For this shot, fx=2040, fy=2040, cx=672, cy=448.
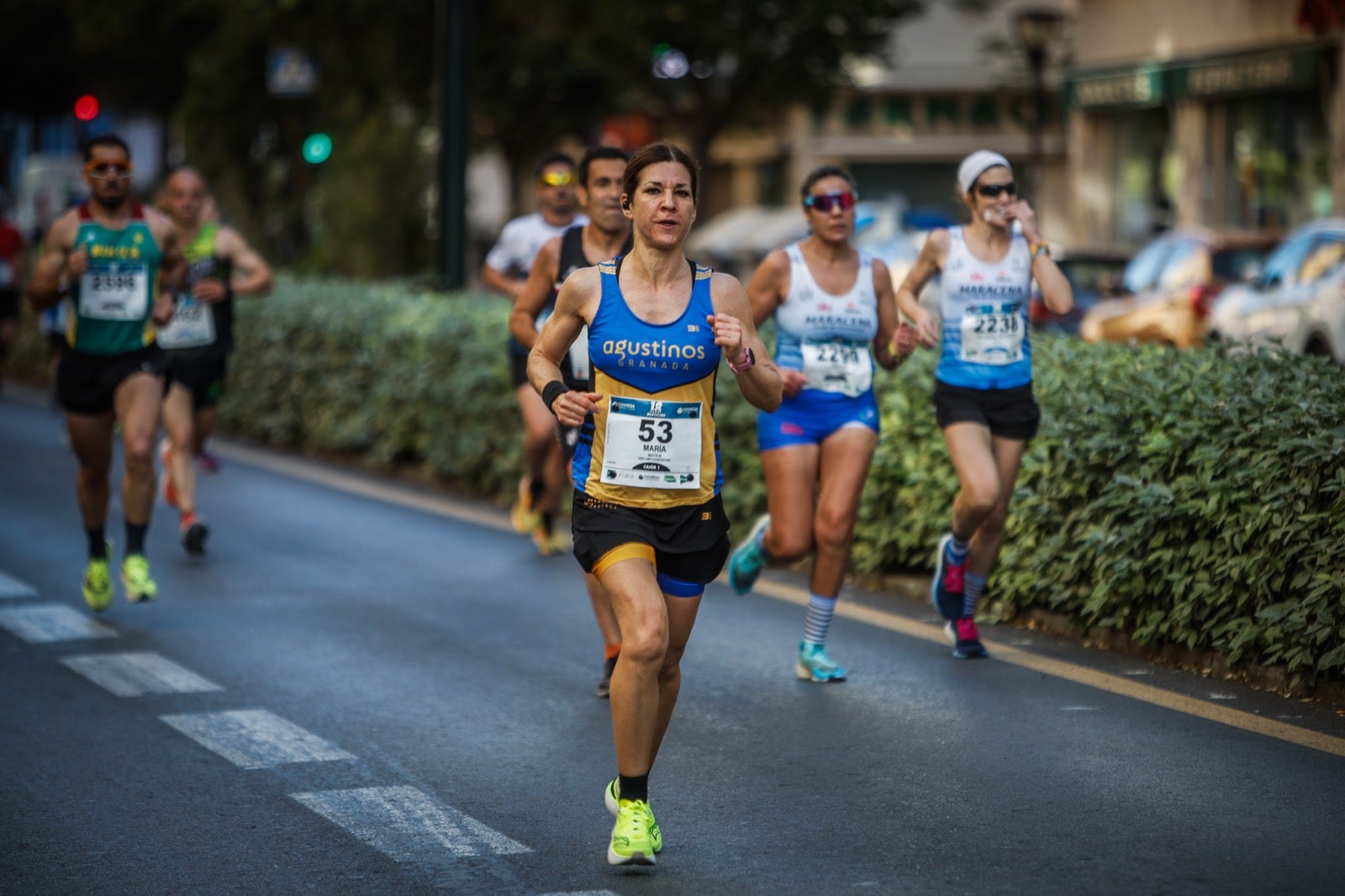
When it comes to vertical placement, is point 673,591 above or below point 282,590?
above

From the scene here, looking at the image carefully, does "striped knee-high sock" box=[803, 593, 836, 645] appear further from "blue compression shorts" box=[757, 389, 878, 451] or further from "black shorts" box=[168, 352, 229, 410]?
"black shorts" box=[168, 352, 229, 410]

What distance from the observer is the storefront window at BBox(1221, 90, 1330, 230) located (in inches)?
1209

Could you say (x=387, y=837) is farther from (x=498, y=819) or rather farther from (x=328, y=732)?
(x=328, y=732)

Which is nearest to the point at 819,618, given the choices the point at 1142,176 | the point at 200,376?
the point at 200,376

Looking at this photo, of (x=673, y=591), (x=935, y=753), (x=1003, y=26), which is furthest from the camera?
(x=1003, y=26)

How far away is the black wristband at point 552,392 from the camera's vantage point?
5.48 m

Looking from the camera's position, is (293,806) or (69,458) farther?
(69,458)

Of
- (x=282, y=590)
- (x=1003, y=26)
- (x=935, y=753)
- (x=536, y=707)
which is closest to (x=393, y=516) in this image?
(x=282, y=590)

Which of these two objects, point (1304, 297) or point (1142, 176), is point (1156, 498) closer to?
point (1304, 297)

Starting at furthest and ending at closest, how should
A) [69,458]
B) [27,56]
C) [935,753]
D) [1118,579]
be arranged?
[27,56] < [69,458] < [1118,579] < [935,753]

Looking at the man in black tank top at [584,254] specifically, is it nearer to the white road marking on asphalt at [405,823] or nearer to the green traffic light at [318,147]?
the white road marking on asphalt at [405,823]

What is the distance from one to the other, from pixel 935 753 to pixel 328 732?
207 cm

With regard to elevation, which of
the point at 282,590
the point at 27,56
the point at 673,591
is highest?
the point at 27,56

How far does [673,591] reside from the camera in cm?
561
